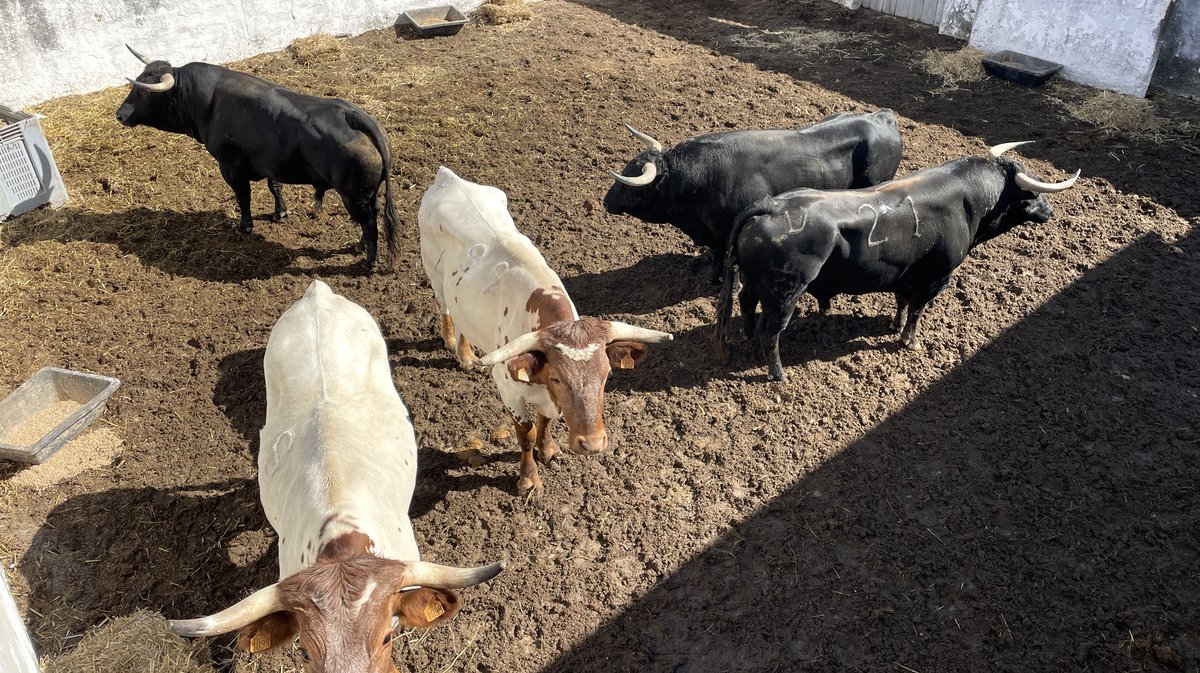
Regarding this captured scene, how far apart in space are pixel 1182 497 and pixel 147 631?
641 cm

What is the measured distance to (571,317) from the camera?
4.66 metres

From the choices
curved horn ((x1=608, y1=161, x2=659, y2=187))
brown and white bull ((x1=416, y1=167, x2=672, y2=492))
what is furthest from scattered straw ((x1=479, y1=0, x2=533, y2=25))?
brown and white bull ((x1=416, y1=167, x2=672, y2=492))

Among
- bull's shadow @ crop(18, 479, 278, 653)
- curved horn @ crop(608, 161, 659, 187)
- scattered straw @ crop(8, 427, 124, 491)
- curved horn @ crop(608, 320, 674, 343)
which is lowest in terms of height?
bull's shadow @ crop(18, 479, 278, 653)

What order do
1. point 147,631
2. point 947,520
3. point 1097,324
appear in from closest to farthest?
point 147,631 < point 947,520 < point 1097,324

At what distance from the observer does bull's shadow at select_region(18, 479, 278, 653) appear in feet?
15.1

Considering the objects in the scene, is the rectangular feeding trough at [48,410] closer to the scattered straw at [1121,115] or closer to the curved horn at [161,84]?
the curved horn at [161,84]

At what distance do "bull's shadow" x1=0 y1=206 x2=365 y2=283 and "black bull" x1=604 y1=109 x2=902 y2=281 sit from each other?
112 inches

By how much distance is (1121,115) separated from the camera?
974 centimetres

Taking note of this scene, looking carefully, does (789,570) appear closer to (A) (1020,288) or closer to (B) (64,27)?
(A) (1020,288)

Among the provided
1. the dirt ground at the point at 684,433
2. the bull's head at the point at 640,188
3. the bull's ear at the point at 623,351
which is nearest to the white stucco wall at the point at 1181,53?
the dirt ground at the point at 684,433

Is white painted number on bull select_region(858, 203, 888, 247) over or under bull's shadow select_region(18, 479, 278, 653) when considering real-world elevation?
over

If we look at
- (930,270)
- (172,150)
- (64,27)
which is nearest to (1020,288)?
(930,270)

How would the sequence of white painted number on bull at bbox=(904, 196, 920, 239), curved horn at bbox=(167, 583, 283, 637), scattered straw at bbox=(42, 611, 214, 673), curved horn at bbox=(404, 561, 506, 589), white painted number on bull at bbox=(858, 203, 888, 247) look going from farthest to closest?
white painted number on bull at bbox=(904, 196, 920, 239)
white painted number on bull at bbox=(858, 203, 888, 247)
scattered straw at bbox=(42, 611, 214, 673)
curved horn at bbox=(404, 561, 506, 589)
curved horn at bbox=(167, 583, 283, 637)

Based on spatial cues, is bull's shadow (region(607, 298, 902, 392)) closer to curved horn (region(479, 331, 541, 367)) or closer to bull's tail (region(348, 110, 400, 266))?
curved horn (region(479, 331, 541, 367))
